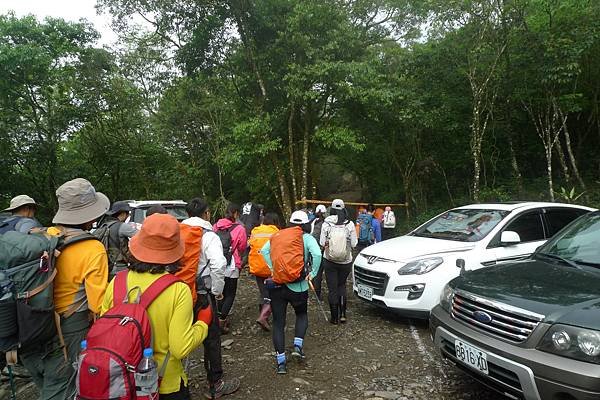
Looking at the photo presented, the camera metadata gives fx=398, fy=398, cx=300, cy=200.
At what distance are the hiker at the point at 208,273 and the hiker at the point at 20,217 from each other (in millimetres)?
2054

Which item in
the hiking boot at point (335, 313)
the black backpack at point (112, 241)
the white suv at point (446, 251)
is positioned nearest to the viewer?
the black backpack at point (112, 241)

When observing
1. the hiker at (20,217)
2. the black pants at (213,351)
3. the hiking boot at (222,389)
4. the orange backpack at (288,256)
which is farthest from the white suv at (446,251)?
the hiker at (20,217)

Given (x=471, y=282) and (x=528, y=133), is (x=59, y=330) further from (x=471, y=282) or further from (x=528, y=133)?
(x=528, y=133)

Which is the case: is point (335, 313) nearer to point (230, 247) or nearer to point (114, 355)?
point (230, 247)

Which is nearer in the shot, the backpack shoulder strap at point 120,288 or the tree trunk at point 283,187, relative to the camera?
the backpack shoulder strap at point 120,288

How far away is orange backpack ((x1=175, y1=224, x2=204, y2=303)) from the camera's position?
3168 millimetres

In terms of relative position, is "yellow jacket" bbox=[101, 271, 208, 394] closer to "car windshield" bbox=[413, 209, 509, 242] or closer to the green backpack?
the green backpack

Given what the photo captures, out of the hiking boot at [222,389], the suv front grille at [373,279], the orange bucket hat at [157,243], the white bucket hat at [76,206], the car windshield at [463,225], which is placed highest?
the white bucket hat at [76,206]

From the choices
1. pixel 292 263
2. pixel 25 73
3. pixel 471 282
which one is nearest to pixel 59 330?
pixel 292 263

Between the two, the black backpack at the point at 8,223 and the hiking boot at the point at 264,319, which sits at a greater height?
the black backpack at the point at 8,223

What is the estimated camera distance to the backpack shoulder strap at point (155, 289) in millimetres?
1979

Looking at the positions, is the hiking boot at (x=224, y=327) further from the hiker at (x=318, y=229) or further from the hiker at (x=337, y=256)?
the hiker at (x=318, y=229)

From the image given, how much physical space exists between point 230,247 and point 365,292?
1.99 m

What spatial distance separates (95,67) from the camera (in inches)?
614
